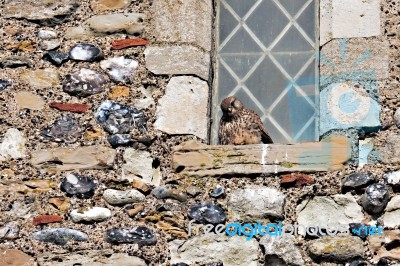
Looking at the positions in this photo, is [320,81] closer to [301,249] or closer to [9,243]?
[301,249]

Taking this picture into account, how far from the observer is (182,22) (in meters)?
6.41

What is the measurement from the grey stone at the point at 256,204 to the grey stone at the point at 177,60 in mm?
705

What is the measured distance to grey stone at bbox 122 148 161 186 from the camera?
19.8ft

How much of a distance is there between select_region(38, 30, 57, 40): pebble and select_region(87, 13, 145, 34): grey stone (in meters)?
0.18

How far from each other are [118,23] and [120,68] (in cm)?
25

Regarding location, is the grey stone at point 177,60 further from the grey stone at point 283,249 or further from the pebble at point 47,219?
the grey stone at point 283,249

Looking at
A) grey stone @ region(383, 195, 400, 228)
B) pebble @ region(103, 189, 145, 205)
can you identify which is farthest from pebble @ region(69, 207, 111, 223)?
grey stone @ region(383, 195, 400, 228)

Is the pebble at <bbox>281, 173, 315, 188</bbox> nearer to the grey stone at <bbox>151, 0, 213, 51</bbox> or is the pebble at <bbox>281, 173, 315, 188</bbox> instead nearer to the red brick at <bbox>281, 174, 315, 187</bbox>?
the red brick at <bbox>281, 174, 315, 187</bbox>

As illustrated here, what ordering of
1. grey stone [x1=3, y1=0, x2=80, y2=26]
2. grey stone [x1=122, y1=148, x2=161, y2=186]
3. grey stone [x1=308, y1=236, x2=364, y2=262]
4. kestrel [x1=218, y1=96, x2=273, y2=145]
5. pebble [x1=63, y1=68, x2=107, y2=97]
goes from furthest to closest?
1. grey stone [x1=3, y1=0, x2=80, y2=26]
2. pebble [x1=63, y1=68, x2=107, y2=97]
3. kestrel [x1=218, y1=96, x2=273, y2=145]
4. grey stone [x1=122, y1=148, x2=161, y2=186]
5. grey stone [x1=308, y1=236, x2=364, y2=262]

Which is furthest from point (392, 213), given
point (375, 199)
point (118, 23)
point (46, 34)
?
point (46, 34)

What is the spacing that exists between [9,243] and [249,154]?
1.14m

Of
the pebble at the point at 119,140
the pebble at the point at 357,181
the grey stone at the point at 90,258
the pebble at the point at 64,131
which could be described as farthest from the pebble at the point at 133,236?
the pebble at the point at 357,181

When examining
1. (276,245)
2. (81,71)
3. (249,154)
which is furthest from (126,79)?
(276,245)

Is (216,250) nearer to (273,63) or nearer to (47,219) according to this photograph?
(47,219)
